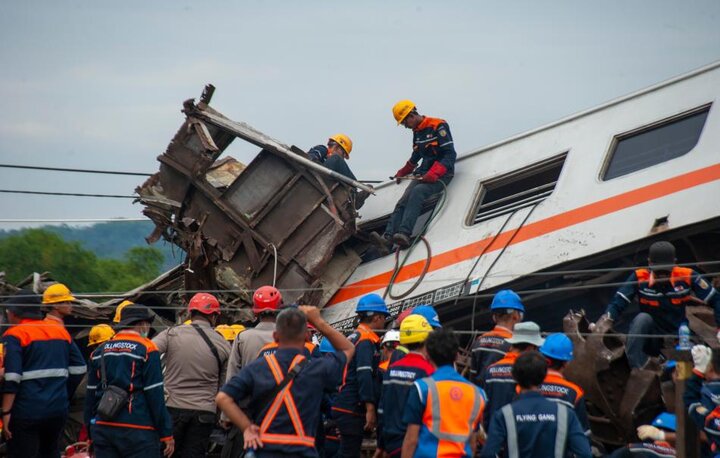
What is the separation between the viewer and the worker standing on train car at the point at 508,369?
7.65 m

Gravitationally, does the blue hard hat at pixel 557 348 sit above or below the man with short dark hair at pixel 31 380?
above

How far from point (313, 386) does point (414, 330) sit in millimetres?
1318

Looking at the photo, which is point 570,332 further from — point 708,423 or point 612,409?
point 708,423

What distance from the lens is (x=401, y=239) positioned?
41.7 ft

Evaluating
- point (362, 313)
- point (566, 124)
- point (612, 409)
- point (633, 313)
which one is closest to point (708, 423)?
Result: point (612, 409)

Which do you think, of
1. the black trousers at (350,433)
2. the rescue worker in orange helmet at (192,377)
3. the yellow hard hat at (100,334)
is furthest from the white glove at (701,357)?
the yellow hard hat at (100,334)

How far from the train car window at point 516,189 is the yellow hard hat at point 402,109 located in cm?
137

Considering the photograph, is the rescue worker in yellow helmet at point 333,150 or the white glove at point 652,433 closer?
the white glove at point 652,433

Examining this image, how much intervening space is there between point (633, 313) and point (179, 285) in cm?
673

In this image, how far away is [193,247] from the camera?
43.6ft

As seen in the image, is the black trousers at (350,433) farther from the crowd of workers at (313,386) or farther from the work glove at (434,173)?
the work glove at (434,173)

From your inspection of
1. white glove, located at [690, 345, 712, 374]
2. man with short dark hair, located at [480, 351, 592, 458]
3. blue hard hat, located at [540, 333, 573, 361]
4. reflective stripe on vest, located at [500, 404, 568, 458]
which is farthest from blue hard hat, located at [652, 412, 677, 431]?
reflective stripe on vest, located at [500, 404, 568, 458]

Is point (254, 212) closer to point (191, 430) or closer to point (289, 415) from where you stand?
point (191, 430)

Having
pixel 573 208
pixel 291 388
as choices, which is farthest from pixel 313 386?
pixel 573 208
